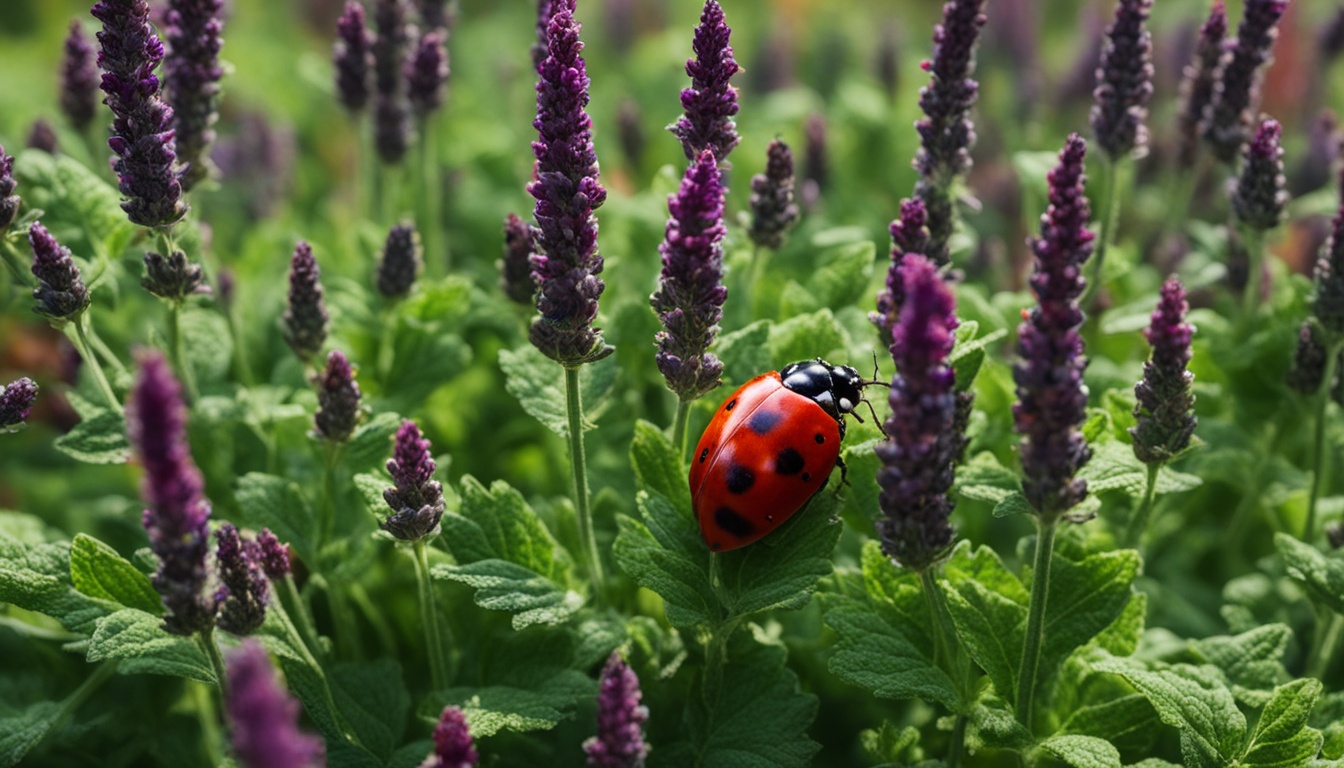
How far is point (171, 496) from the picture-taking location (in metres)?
1.51

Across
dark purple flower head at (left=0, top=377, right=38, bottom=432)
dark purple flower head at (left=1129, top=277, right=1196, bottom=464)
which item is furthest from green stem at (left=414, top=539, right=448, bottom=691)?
dark purple flower head at (left=1129, top=277, right=1196, bottom=464)

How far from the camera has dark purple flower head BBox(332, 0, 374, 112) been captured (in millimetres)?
3100

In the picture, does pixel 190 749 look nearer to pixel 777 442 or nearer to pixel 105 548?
pixel 105 548

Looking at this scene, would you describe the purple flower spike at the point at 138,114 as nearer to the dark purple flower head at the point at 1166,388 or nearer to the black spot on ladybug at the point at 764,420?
the black spot on ladybug at the point at 764,420

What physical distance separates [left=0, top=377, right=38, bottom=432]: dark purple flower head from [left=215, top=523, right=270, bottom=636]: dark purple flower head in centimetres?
46

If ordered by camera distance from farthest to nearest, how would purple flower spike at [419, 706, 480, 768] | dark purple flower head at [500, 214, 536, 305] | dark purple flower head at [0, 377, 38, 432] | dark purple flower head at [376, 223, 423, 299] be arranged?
dark purple flower head at [376, 223, 423, 299], dark purple flower head at [500, 214, 536, 305], dark purple flower head at [0, 377, 38, 432], purple flower spike at [419, 706, 480, 768]

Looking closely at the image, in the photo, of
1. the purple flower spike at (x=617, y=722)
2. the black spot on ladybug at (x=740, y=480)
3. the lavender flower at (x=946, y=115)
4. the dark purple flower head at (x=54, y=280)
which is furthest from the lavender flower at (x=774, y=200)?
the dark purple flower head at (x=54, y=280)

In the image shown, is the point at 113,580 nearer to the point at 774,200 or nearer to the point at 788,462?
the point at 788,462

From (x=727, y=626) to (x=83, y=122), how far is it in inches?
85.1

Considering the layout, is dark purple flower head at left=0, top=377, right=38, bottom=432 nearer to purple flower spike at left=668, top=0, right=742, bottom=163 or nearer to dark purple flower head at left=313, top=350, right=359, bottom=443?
dark purple flower head at left=313, top=350, right=359, bottom=443

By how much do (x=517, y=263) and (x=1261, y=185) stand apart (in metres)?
1.64

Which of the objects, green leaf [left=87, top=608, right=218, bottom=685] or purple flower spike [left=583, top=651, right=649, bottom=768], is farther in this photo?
green leaf [left=87, top=608, right=218, bottom=685]

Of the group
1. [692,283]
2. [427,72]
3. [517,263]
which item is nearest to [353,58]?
[427,72]

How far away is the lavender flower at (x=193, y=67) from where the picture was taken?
2.53 metres
